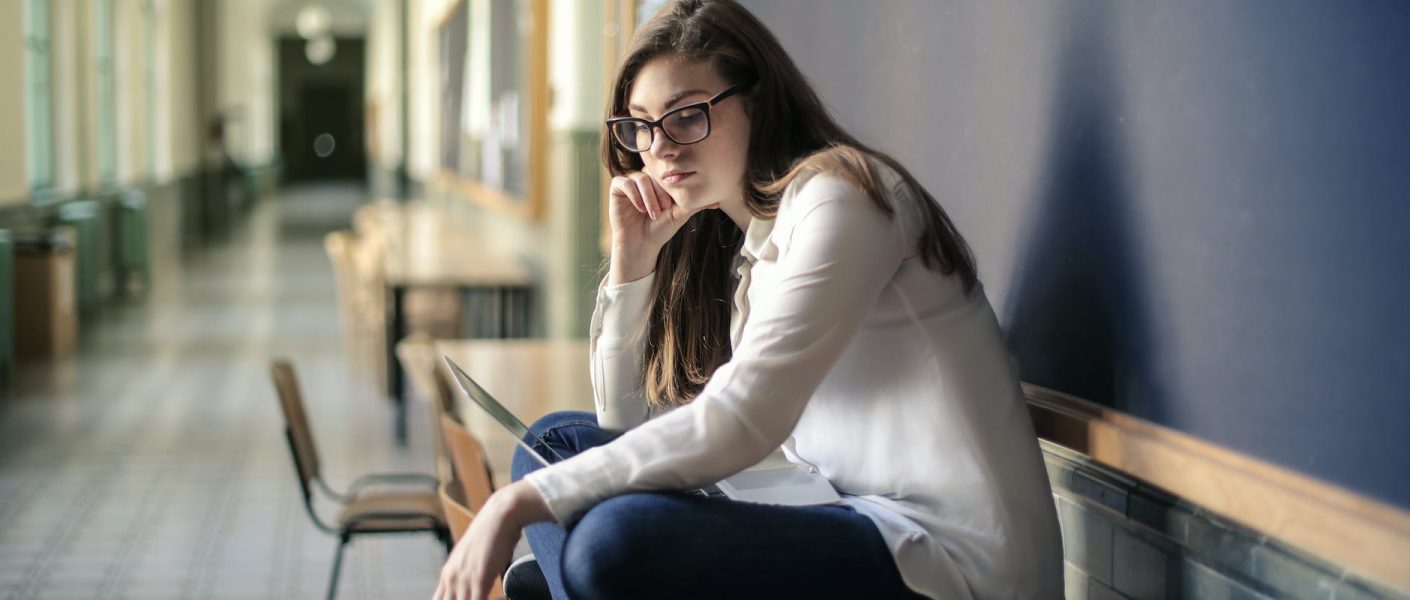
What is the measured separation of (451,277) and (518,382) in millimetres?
2928

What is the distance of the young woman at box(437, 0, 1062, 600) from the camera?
4.61ft

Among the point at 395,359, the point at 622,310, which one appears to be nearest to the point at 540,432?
the point at 622,310

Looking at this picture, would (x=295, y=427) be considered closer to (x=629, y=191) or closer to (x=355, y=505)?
(x=355, y=505)

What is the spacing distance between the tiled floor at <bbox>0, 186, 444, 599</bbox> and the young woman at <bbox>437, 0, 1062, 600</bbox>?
7.43 ft

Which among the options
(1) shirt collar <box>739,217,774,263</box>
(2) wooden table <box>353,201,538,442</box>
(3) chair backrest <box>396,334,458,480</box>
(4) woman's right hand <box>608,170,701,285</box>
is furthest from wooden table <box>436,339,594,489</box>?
(2) wooden table <box>353,201,538,442</box>

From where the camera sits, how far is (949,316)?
155cm

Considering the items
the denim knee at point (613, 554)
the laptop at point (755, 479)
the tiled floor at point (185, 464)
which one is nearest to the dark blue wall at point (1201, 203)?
the laptop at point (755, 479)

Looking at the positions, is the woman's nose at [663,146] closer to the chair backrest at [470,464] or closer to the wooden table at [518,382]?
the chair backrest at [470,464]

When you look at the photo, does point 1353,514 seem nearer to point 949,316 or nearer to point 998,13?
point 949,316

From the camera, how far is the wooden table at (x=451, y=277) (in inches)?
243

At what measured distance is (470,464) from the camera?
2133mm

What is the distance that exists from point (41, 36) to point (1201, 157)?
9749 mm

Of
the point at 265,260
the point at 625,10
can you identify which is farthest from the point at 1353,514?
the point at 265,260

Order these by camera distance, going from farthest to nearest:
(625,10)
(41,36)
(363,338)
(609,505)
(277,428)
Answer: (41,36)
(363,338)
(277,428)
(625,10)
(609,505)
